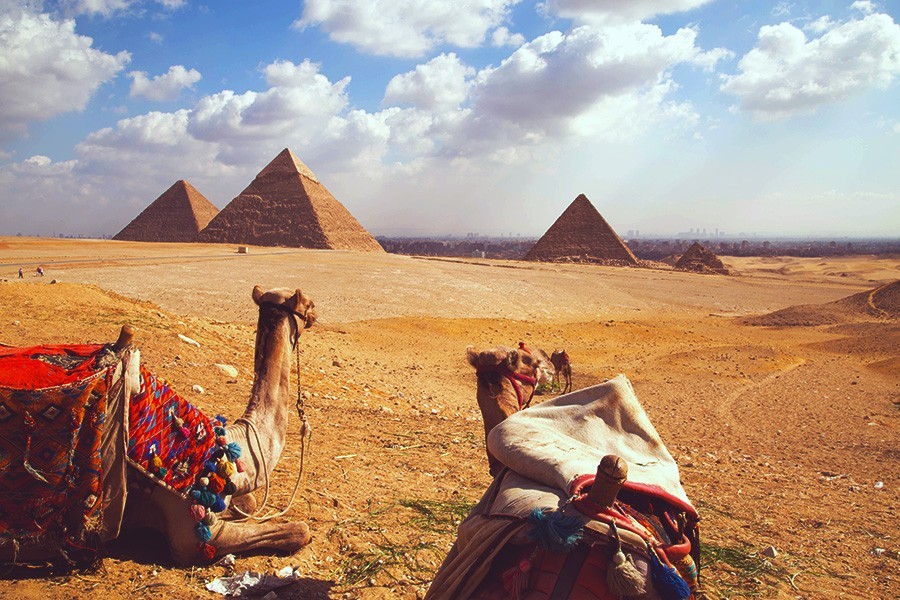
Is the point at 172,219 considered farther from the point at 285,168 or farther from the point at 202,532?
the point at 202,532

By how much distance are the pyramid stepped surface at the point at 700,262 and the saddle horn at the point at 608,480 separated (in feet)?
189

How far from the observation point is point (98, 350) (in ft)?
8.72

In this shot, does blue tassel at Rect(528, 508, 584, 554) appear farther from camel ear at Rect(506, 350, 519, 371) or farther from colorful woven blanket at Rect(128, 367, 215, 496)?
colorful woven blanket at Rect(128, 367, 215, 496)

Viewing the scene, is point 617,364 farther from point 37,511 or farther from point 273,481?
point 37,511

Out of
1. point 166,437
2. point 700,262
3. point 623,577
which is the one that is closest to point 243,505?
point 166,437

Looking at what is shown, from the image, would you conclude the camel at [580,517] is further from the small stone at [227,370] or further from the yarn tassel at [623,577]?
the small stone at [227,370]

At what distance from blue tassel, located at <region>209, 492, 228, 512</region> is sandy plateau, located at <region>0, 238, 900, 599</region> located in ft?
0.89

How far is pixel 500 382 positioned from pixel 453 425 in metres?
4.09

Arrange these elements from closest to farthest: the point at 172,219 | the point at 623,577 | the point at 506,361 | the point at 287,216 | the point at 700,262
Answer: the point at 623,577 < the point at 506,361 < the point at 700,262 < the point at 287,216 < the point at 172,219

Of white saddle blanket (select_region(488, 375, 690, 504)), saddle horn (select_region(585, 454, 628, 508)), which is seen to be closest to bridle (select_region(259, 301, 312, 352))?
white saddle blanket (select_region(488, 375, 690, 504))

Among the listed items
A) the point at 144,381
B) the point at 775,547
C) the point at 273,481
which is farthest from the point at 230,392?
the point at 775,547

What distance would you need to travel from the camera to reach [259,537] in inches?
115

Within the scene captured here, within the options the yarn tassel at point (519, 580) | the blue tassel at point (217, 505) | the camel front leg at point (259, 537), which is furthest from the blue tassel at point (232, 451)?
the yarn tassel at point (519, 580)

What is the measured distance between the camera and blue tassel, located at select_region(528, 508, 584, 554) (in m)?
1.57
